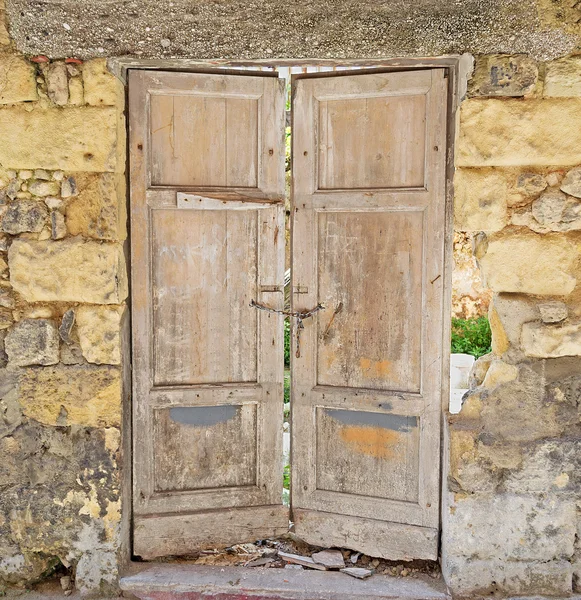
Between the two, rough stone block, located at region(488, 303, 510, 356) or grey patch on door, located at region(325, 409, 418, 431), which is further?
grey patch on door, located at region(325, 409, 418, 431)

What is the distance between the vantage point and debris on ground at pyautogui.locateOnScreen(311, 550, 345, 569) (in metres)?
3.12

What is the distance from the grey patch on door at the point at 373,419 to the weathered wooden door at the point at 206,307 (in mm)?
330

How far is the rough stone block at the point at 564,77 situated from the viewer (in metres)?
2.64

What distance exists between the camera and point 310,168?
3.10 metres

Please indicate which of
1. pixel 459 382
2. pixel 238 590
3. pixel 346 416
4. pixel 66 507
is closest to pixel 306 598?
pixel 238 590

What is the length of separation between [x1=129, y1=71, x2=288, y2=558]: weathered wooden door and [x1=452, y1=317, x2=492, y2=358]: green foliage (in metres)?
5.94

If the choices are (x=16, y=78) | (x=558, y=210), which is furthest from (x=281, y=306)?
(x=16, y=78)

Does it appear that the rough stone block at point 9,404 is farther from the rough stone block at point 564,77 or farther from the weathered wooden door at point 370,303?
the rough stone block at point 564,77

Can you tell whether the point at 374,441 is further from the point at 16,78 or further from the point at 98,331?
the point at 16,78

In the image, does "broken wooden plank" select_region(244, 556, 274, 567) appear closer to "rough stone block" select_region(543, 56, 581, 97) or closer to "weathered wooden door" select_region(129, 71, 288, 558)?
"weathered wooden door" select_region(129, 71, 288, 558)

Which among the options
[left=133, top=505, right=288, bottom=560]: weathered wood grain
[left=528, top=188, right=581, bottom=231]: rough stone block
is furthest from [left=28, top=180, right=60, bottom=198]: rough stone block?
[left=528, top=188, right=581, bottom=231]: rough stone block

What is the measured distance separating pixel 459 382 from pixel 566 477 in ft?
13.8

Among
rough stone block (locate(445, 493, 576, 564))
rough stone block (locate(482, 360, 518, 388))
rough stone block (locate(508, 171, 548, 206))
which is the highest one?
rough stone block (locate(508, 171, 548, 206))

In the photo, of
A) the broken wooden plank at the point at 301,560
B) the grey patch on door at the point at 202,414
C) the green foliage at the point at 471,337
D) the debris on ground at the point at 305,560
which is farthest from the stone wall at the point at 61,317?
the green foliage at the point at 471,337
